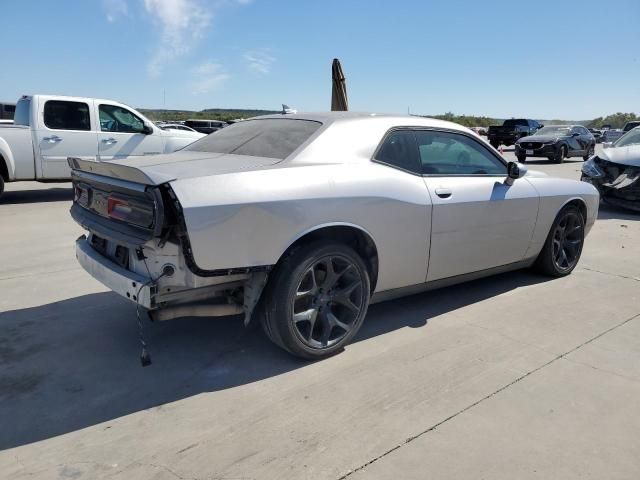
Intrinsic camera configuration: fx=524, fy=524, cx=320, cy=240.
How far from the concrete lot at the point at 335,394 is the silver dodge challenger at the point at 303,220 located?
36cm

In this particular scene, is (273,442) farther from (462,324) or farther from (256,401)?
(462,324)

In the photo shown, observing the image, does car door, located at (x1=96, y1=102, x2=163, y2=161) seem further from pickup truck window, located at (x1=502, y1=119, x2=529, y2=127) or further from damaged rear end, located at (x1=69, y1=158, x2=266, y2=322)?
pickup truck window, located at (x1=502, y1=119, x2=529, y2=127)

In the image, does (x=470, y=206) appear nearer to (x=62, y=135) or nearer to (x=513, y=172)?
(x=513, y=172)

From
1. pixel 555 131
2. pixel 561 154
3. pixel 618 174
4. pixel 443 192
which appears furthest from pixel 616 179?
pixel 555 131

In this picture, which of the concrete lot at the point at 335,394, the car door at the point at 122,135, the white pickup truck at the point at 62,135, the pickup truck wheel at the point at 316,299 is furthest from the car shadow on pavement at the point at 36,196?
the pickup truck wheel at the point at 316,299

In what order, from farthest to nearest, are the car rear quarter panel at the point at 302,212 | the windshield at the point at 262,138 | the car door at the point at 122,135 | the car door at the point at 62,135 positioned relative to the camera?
the car door at the point at 122,135
the car door at the point at 62,135
the windshield at the point at 262,138
the car rear quarter panel at the point at 302,212

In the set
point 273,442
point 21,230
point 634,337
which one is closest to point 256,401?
point 273,442

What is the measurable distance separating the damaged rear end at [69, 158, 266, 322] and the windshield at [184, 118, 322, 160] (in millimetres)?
880

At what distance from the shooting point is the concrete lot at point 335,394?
244cm

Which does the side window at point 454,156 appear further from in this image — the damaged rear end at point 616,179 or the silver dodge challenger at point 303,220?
the damaged rear end at point 616,179

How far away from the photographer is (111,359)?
3430 mm

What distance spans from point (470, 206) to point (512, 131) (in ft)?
87.8

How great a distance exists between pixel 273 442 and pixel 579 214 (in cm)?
423

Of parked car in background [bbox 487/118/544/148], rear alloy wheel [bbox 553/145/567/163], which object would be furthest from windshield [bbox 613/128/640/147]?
parked car in background [bbox 487/118/544/148]
